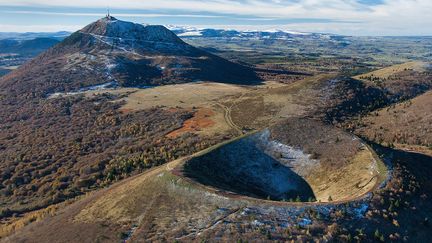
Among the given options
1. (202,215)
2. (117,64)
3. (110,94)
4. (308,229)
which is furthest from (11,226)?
(117,64)

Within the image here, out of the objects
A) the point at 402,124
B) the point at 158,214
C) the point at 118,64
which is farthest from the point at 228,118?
the point at 118,64

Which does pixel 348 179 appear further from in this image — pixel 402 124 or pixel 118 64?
pixel 118 64

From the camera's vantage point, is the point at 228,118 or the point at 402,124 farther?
the point at 228,118

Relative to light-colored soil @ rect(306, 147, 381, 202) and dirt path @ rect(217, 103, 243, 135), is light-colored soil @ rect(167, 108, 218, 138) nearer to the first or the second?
dirt path @ rect(217, 103, 243, 135)

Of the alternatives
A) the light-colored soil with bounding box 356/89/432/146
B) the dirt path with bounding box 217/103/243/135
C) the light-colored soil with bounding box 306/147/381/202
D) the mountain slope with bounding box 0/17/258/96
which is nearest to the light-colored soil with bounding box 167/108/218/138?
the dirt path with bounding box 217/103/243/135

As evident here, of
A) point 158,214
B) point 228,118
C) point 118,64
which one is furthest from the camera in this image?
point 118,64

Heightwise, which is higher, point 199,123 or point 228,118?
point 228,118

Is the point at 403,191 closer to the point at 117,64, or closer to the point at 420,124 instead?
the point at 420,124

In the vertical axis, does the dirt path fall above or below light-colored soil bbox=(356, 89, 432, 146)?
below
